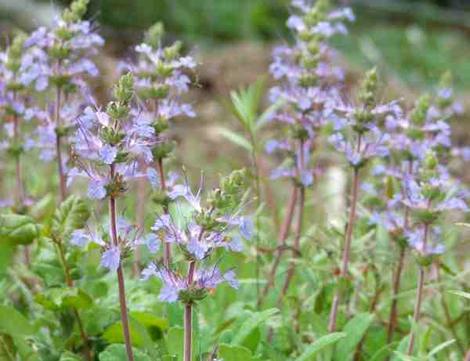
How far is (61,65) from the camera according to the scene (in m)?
2.88

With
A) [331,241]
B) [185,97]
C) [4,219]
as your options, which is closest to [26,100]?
[4,219]

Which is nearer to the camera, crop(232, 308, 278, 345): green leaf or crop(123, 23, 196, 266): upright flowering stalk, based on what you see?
crop(232, 308, 278, 345): green leaf

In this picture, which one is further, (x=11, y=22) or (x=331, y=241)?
(x=11, y=22)

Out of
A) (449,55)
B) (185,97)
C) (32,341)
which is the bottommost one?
(32,341)

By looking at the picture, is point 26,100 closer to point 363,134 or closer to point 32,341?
point 32,341

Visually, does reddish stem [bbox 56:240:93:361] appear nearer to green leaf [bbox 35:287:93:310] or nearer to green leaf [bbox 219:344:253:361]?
green leaf [bbox 35:287:93:310]

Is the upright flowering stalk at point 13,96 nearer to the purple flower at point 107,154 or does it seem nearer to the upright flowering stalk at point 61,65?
the upright flowering stalk at point 61,65

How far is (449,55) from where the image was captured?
349 inches

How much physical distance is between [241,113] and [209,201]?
1.15 m

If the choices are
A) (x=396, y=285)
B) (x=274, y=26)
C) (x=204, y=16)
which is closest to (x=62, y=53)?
(x=396, y=285)

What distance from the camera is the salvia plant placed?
2.42 m

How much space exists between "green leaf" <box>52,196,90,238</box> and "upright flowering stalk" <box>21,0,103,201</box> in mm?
276

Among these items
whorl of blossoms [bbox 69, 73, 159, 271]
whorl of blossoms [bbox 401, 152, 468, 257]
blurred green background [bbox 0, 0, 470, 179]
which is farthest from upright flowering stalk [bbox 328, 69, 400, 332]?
blurred green background [bbox 0, 0, 470, 179]

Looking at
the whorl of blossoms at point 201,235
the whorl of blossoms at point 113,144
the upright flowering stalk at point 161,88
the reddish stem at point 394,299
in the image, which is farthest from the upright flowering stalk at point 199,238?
the reddish stem at point 394,299
